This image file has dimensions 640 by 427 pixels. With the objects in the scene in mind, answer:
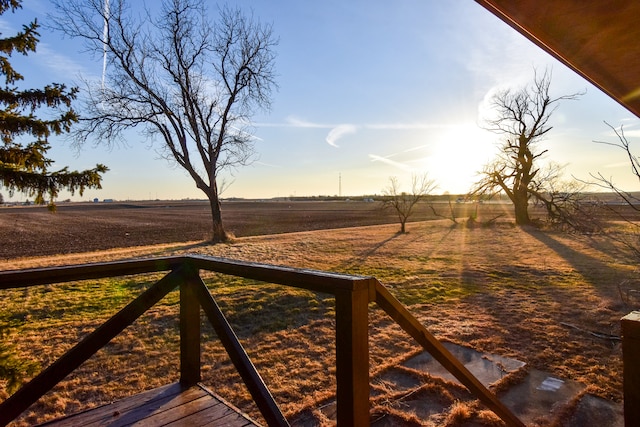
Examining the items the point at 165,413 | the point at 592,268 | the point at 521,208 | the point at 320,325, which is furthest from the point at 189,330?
the point at 521,208

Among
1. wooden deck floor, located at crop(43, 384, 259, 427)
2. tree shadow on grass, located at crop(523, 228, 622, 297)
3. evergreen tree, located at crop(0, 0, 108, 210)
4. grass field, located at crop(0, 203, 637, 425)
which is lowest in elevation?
grass field, located at crop(0, 203, 637, 425)

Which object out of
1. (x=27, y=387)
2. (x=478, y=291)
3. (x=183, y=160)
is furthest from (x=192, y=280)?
(x=183, y=160)

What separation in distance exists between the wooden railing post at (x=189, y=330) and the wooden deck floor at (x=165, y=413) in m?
0.14

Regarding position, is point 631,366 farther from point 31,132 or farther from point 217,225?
point 217,225

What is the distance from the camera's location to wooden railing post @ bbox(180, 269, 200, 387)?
2.73 m

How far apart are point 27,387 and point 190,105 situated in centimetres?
1848

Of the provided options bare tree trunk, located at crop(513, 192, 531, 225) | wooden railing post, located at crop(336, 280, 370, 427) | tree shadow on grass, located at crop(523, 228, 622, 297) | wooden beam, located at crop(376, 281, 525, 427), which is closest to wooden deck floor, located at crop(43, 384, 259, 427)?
wooden railing post, located at crop(336, 280, 370, 427)

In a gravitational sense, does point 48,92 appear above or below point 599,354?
above

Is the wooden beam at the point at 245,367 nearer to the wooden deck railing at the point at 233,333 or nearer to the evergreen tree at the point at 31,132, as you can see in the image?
the wooden deck railing at the point at 233,333

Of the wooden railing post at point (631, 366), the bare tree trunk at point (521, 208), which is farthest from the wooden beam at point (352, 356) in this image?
the bare tree trunk at point (521, 208)

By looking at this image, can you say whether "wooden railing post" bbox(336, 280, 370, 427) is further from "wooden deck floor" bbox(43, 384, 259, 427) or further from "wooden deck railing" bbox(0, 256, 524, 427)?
"wooden deck floor" bbox(43, 384, 259, 427)

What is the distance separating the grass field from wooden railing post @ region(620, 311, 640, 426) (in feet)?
8.47

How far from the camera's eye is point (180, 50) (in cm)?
1853

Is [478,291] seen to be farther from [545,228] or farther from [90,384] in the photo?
[545,228]
